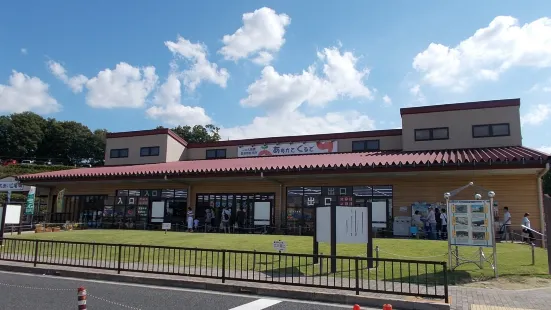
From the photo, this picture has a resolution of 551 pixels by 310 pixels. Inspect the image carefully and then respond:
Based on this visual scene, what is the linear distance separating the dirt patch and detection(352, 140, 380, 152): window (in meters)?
16.7

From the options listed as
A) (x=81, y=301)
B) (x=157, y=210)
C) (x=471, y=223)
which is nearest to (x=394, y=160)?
(x=471, y=223)

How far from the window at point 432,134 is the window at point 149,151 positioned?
1877 centimetres

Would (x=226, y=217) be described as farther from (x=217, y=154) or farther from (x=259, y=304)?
(x=259, y=304)

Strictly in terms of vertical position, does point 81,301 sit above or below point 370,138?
below

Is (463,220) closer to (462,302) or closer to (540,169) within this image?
(462,302)

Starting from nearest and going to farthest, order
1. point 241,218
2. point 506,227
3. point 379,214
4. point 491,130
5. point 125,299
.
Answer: point 125,299, point 506,227, point 379,214, point 491,130, point 241,218

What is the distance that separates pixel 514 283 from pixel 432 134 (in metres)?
15.0

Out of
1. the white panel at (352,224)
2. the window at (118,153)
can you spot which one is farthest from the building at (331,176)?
the white panel at (352,224)

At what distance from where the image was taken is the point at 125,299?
7.95 meters

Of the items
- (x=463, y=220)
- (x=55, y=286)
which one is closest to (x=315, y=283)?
(x=463, y=220)

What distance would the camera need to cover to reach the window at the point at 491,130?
70.5 ft

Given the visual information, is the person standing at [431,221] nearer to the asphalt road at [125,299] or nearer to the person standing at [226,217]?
the person standing at [226,217]

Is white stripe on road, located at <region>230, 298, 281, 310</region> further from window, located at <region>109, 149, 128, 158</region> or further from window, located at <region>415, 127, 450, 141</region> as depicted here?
window, located at <region>109, 149, 128, 158</region>

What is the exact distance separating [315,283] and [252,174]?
13.3 meters
